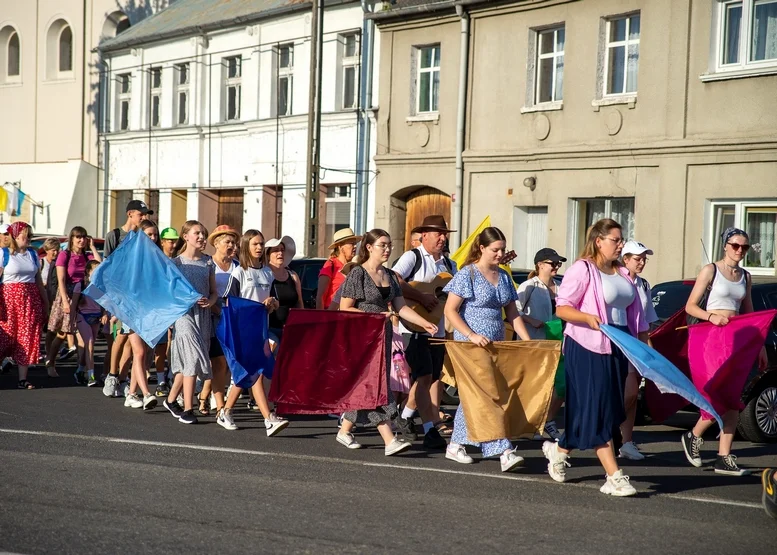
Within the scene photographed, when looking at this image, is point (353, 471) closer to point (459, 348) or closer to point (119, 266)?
point (459, 348)

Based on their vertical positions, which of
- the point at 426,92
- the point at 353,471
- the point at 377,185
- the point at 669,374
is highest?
the point at 426,92

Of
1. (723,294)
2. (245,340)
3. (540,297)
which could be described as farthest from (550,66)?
(723,294)

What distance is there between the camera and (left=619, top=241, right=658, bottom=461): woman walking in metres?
9.55

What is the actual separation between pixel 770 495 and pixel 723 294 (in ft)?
9.45

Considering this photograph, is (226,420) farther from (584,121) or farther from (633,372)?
(584,121)

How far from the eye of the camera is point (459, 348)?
29.2ft

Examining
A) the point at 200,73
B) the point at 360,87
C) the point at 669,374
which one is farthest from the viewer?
the point at 200,73

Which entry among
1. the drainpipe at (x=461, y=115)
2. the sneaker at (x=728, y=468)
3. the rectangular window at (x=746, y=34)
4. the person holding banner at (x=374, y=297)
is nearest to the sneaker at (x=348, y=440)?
the person holding banner at (x=374, y=297)

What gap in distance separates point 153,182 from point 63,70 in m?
8.23

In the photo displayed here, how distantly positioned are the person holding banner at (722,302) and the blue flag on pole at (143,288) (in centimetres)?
459

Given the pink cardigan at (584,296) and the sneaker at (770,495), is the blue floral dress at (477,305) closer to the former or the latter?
the pink cardigan at (584,296)

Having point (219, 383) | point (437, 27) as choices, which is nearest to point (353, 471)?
point (219, 383)

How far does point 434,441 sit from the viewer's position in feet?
32.5

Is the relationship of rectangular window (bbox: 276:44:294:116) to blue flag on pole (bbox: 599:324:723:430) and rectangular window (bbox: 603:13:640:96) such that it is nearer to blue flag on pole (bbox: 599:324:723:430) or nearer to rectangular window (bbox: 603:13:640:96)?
rectangular window (bbox: 603:13:640:96)
